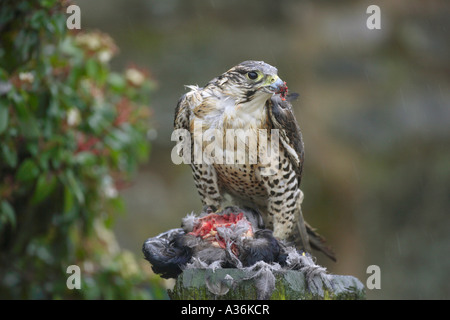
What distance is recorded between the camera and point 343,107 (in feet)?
17.3

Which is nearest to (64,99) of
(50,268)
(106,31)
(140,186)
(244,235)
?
(50,268)

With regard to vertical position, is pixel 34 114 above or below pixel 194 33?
below

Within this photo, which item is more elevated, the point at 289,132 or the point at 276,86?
the point at 276,86

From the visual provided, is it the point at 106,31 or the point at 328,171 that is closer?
the point at 328,171

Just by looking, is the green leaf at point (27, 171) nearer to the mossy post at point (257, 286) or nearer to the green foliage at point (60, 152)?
the green foliage at point (60, 152)

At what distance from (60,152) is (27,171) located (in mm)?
183

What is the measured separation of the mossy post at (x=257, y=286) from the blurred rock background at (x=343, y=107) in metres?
3.39

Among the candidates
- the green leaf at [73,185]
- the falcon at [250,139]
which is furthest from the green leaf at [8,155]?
the falcon at [250,139]

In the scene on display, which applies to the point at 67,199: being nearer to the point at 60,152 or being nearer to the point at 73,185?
the point at 73,185

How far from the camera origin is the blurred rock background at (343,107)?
499 cm

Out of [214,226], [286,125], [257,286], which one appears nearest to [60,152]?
[214,226]

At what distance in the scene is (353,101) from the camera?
5312 mm

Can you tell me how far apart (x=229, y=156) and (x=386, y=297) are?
146 inches

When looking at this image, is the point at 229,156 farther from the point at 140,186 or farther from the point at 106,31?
the point at 106,31
